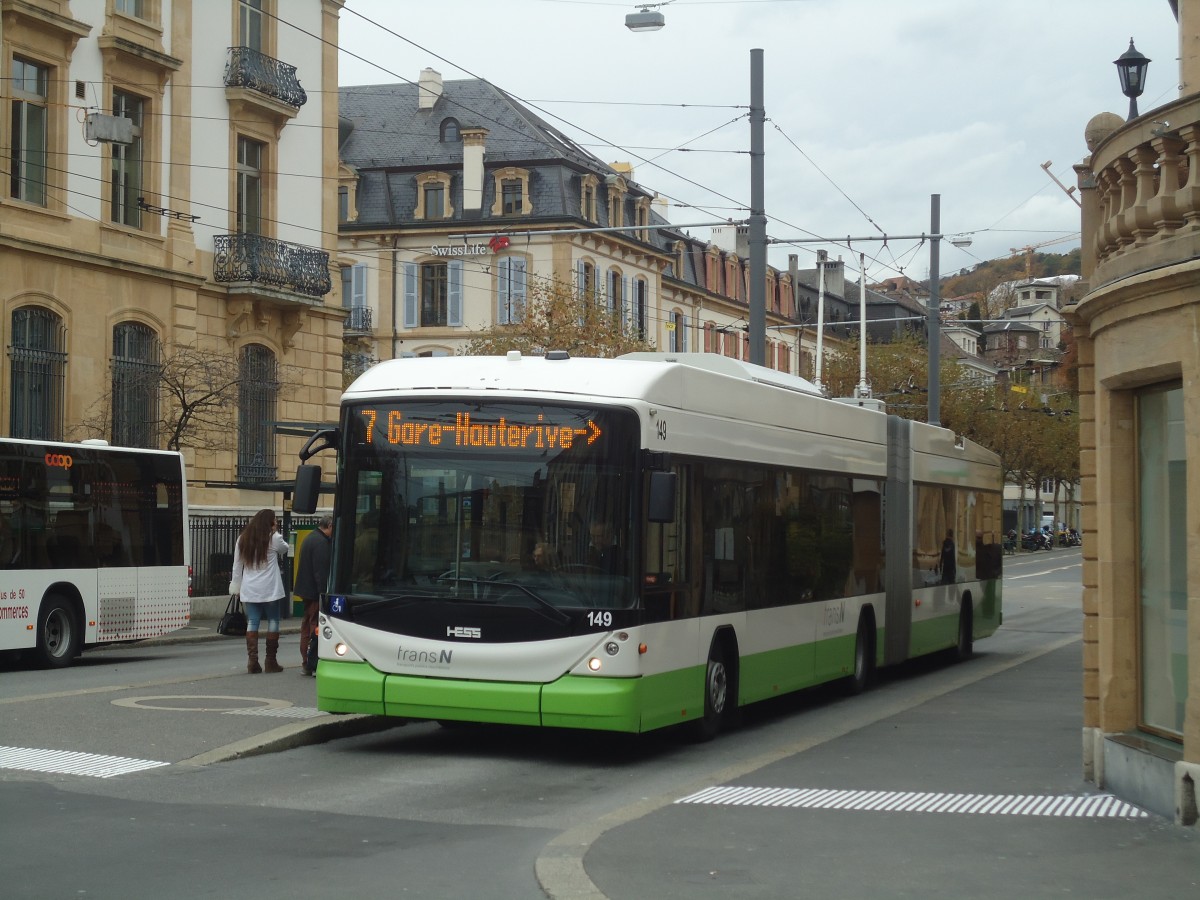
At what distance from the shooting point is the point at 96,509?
70.1 ft

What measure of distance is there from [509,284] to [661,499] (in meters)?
52.0

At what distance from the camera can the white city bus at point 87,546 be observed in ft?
65.2

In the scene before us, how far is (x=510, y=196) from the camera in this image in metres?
64.0

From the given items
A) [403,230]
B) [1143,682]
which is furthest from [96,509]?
[403,230]

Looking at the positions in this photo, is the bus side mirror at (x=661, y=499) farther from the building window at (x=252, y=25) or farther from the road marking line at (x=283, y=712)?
the building window at (x=252, y=25)

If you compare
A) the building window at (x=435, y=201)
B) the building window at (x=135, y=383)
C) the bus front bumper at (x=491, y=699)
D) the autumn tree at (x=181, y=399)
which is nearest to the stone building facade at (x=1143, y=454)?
the bus front bumper at (x=491, y=699)

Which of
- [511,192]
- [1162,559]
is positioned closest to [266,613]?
[1162,559]

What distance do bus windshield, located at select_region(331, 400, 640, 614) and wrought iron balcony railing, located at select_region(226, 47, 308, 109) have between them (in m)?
23.8

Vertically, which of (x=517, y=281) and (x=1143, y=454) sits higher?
(x=517, y=281)

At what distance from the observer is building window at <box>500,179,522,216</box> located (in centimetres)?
6378

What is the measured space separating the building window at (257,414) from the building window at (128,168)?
3661mm

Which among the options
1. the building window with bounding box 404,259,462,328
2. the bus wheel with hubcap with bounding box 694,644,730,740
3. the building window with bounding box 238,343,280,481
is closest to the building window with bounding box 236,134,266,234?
the building window with bounding box 238,343,280,481

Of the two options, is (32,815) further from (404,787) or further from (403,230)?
(403,230)

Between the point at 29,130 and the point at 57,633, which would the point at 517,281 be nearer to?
the point at 29,130
